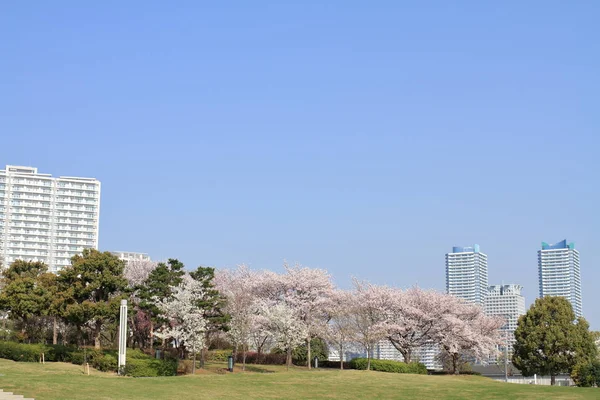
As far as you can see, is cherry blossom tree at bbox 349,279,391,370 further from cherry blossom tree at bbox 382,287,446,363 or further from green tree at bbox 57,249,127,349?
green tree at bbox 57,249,127,349

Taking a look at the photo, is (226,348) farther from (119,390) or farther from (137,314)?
(119,390)

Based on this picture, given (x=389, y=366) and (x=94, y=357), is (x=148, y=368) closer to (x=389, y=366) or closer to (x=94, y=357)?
(x=94, y=357)

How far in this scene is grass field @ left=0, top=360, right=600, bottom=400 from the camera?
Result: 32969 millimetres

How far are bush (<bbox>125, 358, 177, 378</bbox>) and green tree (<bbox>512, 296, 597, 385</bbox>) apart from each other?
32.9 m

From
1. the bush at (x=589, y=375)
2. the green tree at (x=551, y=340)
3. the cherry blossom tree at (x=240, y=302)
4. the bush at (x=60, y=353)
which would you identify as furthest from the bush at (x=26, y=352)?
the green tree at (x=551, y=340)

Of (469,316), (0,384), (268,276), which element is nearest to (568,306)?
(469,316)

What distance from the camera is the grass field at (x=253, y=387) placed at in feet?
108

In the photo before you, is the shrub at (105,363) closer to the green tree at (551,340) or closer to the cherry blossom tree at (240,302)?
the cherry blossom tree at (240,302)

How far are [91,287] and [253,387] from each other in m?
15.0

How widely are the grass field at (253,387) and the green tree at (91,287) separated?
12.2 feet

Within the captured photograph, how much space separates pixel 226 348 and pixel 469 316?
24.1 metres

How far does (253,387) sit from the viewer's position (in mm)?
39562

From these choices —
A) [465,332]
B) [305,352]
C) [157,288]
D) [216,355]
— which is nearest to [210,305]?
[157,288]

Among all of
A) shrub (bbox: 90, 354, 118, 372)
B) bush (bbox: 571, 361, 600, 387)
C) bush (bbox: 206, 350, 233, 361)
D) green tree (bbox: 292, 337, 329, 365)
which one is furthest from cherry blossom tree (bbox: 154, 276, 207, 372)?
bush (bbox: 571, 361, 600, 387)
